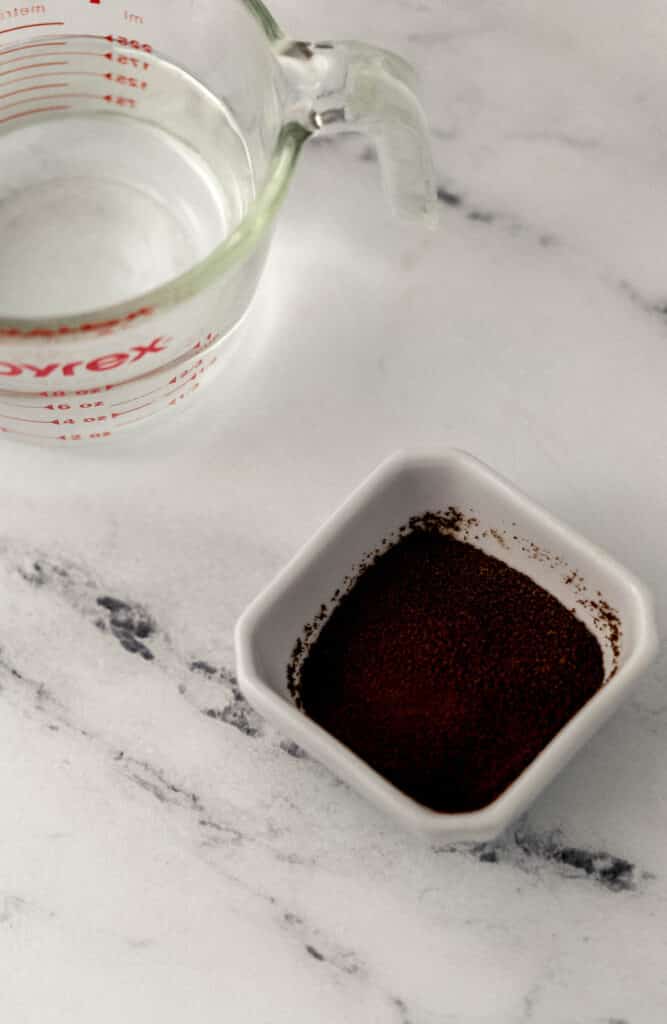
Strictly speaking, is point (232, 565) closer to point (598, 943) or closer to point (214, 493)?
point (214, 493)

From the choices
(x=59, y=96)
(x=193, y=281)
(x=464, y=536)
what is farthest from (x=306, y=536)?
(x=59, y=96)

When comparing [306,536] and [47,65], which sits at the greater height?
[47,65]

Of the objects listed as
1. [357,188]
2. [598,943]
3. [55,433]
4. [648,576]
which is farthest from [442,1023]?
[357,188]

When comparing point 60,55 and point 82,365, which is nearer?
point 82,365

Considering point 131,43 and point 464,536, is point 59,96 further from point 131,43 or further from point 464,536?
point 464,536

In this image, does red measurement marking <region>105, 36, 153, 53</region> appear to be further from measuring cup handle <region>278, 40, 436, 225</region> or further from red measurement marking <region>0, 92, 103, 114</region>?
measuring cup handle <region>278, 40, 436, 225</region>

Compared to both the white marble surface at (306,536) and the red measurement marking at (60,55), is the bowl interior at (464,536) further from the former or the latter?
the red measurement marking at (60,55)

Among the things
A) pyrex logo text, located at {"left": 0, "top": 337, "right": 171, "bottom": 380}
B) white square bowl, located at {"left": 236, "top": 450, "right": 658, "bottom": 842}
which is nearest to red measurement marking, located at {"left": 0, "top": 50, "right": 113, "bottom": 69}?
pyrex logo text, located at {"left": 0, "top": 337, "right": 171, "bottom": 380}

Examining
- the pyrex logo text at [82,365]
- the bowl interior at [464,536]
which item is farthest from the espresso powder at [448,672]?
the pyrex logo text at [82,365]
